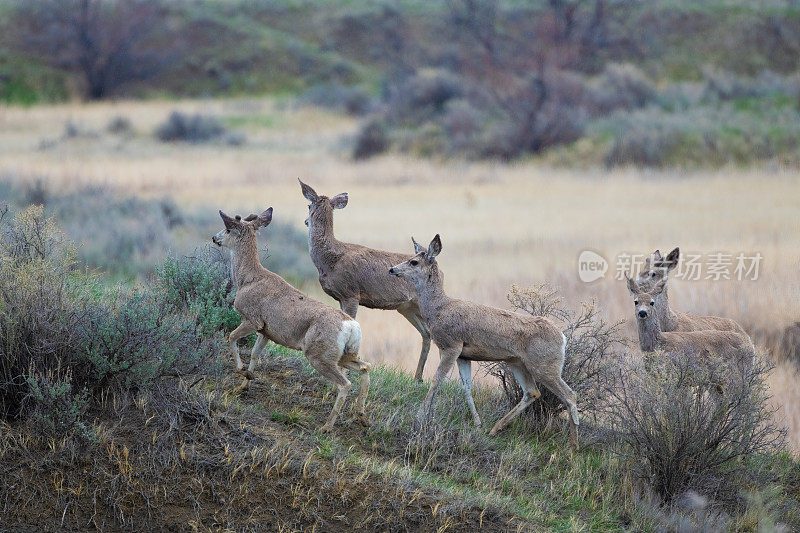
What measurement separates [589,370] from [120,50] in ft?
202

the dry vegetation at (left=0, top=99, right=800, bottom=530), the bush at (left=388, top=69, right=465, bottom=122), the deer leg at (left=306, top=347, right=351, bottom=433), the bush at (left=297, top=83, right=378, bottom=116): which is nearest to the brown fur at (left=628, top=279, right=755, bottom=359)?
the dry vegetation at (left=0, top=99, right=800, bottom=530)

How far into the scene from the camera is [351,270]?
10.1 meters

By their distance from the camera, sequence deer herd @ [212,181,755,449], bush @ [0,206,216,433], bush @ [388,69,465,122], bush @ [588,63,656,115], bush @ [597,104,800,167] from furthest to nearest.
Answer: bush @ [388,69,465,122] < bush @ [588,63,656,115] < bush @ [597,104,800,167] < deer herd @ [212,181,755,449] < bush @ [0,206,216,433]

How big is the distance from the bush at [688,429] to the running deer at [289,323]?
2527 millimetres

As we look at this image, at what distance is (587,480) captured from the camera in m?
8.57

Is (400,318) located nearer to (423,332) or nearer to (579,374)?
(423,332)

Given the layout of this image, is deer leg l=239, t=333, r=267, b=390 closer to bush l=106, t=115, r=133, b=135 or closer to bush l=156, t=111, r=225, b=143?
bush l=156, t=111, r=225, b=143

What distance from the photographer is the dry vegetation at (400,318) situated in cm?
735

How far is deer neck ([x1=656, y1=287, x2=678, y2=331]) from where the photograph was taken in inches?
430

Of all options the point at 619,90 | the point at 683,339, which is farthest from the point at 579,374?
the point at 619,90

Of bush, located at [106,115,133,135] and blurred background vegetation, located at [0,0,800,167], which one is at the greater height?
blurred background vegetation, located at [0,0,800,167]

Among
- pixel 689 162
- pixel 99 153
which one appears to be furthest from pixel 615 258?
pixel 99 153

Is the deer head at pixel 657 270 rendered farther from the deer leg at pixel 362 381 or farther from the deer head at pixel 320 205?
the deer leg at pixel 362 381

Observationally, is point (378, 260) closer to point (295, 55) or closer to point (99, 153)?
point (99, 153)
